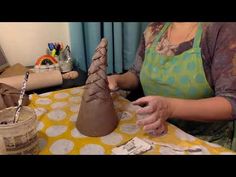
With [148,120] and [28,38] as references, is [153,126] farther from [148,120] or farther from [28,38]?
[28,38]

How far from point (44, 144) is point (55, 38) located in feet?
2.79

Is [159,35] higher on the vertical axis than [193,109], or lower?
higher

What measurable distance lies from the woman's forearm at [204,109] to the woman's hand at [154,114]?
0.06 meters

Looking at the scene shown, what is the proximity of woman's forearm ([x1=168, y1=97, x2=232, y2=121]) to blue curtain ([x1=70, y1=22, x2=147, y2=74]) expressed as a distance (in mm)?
665

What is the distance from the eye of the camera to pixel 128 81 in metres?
0.98

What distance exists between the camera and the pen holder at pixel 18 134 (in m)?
0.53

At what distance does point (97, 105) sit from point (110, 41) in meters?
0.71

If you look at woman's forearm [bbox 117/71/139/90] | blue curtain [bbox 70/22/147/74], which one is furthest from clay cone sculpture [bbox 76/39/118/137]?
blue curtain [bbox 70/22/147/74]

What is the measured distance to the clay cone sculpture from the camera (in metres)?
0.64

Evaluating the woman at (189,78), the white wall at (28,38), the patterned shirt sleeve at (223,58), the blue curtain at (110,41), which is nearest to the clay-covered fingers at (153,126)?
the woman at (189,78)

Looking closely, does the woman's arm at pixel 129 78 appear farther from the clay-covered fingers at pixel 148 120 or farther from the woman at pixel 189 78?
the clay-covered fingers at pixel 148 120

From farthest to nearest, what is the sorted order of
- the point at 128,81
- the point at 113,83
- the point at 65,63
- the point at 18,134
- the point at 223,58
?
the point at 65,63
the point at 128,81
the point at 113,83
the point at 223,58
the point at 18,134

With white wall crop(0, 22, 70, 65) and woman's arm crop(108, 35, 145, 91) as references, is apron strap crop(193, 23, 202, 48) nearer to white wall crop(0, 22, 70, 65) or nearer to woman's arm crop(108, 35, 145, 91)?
woman's arm crop(108, 35, 145, 91)

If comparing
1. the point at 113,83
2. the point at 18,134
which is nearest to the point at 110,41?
the point at 113,83
